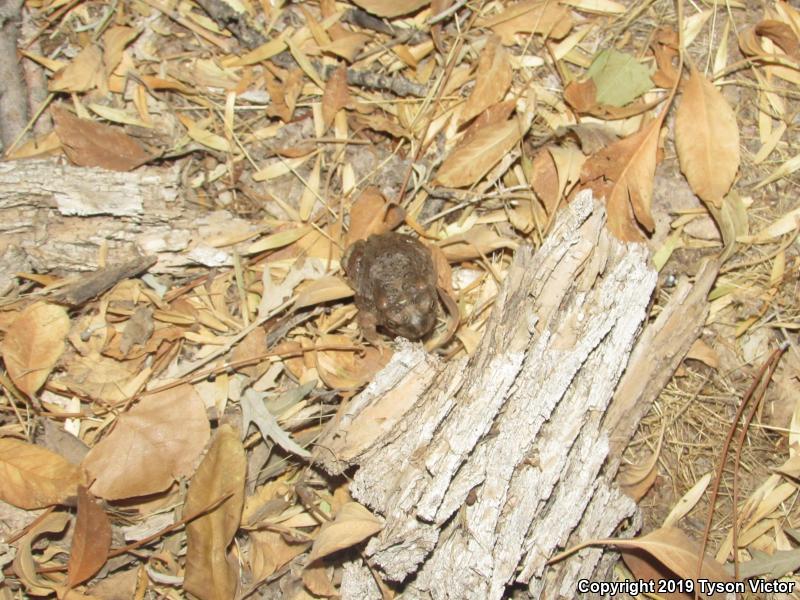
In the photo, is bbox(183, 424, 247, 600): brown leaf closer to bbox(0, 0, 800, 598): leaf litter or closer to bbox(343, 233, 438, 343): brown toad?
bbox(0, 0, 800, 598): leaf litter

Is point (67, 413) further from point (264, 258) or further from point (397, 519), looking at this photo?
point (397, 519)

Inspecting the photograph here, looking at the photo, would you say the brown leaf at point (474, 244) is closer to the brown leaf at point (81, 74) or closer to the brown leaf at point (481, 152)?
the brown leaf at point (481, 152)

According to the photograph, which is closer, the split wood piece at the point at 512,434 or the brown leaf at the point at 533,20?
the split wood piece at the point at 512,434

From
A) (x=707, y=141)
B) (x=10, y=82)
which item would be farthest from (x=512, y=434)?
(x=10, y=82)

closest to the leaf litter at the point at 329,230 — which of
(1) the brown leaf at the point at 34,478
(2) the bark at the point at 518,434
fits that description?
(1) the brown leaf at the point at 34,478

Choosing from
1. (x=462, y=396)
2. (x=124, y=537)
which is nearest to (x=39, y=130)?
(x=124, y=537)

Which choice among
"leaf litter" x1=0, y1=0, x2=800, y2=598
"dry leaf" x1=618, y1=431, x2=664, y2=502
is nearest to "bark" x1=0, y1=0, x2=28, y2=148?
"leaf litter" x1=0, y1=0, x2=800, y2=598
